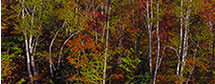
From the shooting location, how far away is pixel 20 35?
579 inches

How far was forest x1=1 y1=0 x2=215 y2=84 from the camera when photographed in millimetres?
13086

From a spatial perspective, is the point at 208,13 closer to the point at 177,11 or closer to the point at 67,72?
the point at 177,11

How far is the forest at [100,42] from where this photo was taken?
13.1 m

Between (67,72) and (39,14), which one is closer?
(39,14)

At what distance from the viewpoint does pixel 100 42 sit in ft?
49.3

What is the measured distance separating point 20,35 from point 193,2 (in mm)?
13788

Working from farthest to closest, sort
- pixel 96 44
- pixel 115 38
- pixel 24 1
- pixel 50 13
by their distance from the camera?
pixel 115 38 → pixel 96 44 → pixel 50 13 → pixel 24 1

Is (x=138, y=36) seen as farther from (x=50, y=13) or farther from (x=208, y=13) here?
(x=50, y=13)

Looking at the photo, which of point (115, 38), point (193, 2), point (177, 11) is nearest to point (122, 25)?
point (115, 38)

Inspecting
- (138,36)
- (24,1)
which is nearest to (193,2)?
(138,36)

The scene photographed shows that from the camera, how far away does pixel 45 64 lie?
15914 millimetres

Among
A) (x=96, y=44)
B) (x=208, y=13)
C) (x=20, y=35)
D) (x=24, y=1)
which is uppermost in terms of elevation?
(x=24, y=1)

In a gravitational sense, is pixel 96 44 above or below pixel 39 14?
below

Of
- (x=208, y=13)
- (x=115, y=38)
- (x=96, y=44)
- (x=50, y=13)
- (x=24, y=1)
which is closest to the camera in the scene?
(x=24, y=1)
